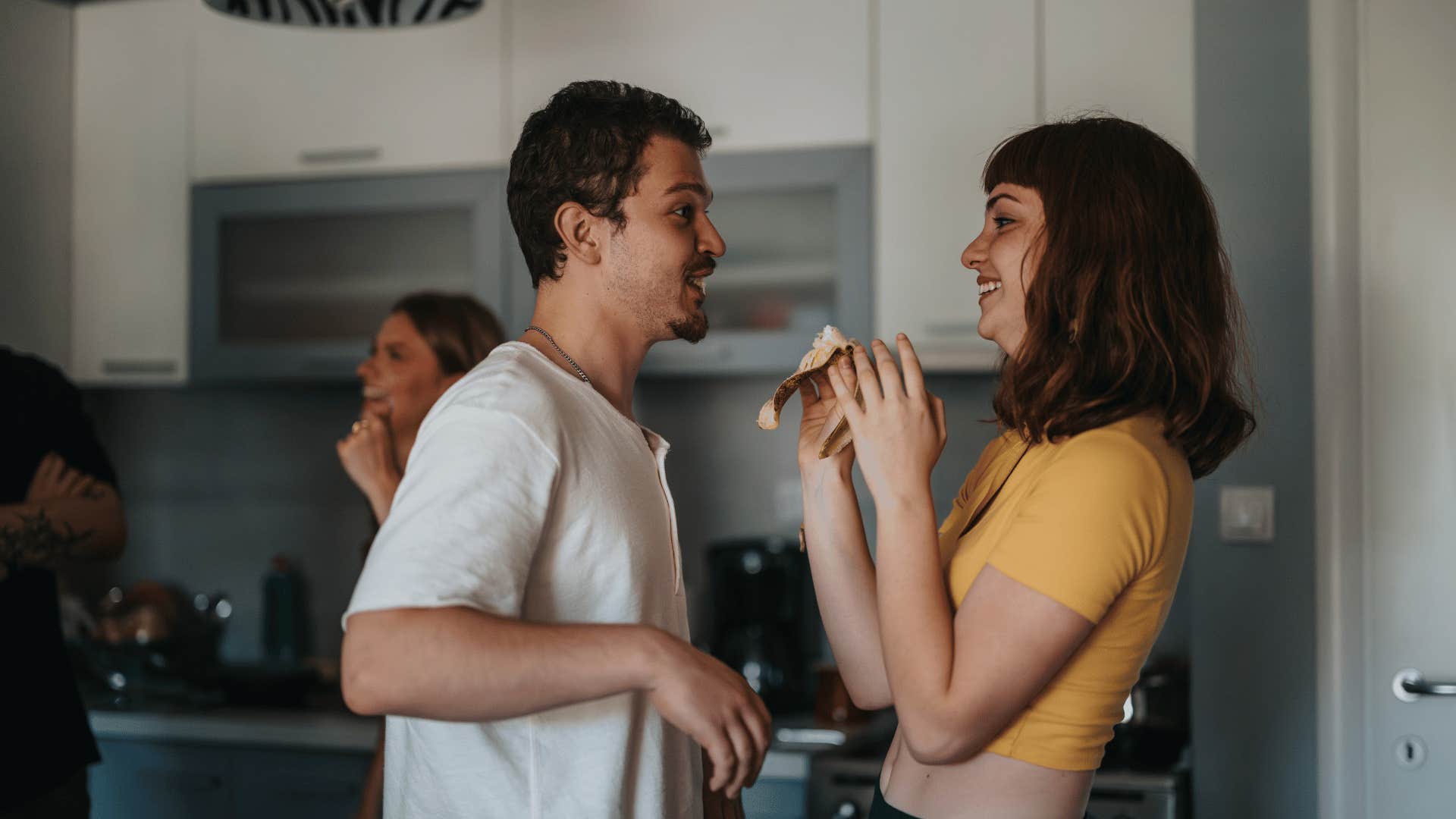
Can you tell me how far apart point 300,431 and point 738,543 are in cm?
135

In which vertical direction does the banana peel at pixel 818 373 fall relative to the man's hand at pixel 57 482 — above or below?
above

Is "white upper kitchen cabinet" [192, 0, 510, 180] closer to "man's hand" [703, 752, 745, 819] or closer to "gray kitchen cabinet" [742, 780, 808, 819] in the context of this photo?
"gray kitchen cabinet" [742, 780, 808, 819]

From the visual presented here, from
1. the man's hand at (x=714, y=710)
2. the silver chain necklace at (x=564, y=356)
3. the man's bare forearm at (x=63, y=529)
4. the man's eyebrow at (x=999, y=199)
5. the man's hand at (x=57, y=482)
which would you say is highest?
the man's eyebrow at (x=999, y=199)

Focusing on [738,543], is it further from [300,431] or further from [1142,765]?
[300,431]

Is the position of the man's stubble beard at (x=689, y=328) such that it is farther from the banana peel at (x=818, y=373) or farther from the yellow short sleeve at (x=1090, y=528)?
the yellow short sleeve at (x=1090, y=528)

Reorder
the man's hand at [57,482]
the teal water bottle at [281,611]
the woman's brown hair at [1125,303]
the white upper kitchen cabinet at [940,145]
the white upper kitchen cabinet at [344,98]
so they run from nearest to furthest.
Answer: the woman's brown hair at [1125,303] < the man's hand at [57,482] < the white upper kitchen cabinet at [940,145] < the white upper kitchen cabinet at [344,98] < the teal water bottle at [281,611]

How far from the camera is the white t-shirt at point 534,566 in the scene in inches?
41.5

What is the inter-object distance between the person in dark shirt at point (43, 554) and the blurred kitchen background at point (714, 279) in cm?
67

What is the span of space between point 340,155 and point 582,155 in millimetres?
1853

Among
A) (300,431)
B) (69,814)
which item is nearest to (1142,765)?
(69,814)

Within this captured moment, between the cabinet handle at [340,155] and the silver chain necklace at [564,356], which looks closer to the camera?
→ the silver chain necklace at [564,356]

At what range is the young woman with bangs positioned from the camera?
119 centimetres

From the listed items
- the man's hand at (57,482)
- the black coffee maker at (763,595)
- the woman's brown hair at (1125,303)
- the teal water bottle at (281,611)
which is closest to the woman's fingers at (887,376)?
the woman's brown hair at (1125,303)

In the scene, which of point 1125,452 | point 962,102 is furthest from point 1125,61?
point 1125,452
